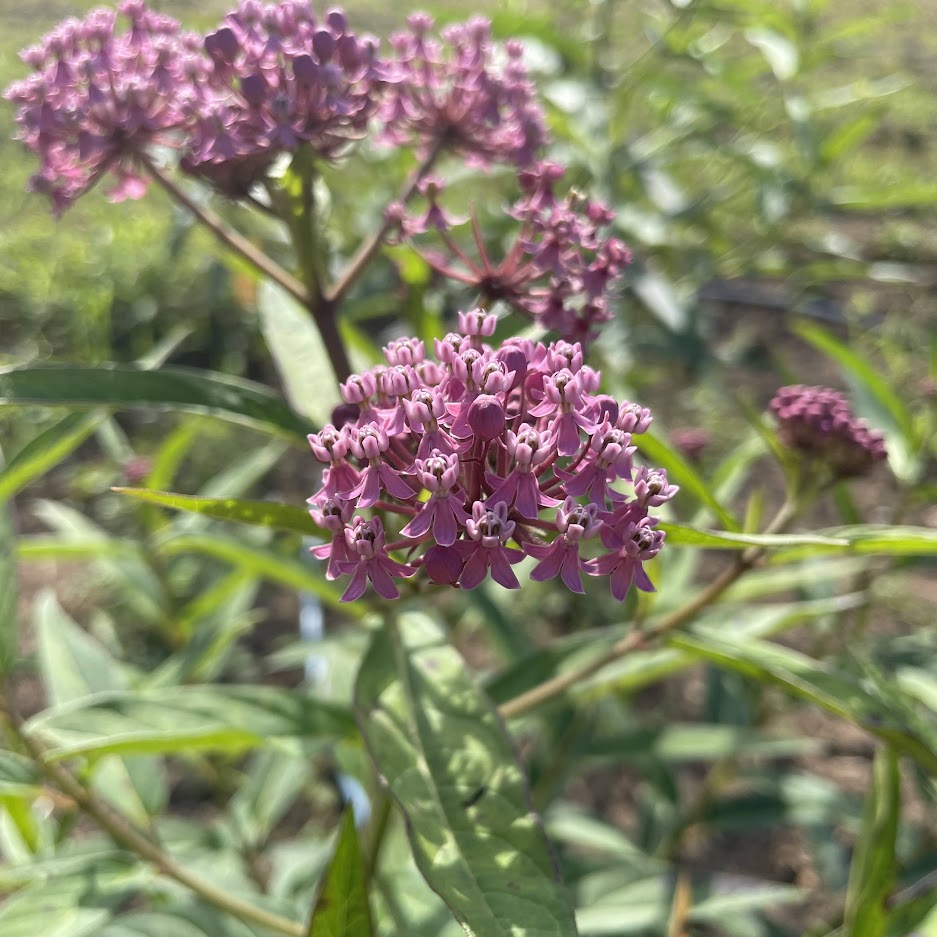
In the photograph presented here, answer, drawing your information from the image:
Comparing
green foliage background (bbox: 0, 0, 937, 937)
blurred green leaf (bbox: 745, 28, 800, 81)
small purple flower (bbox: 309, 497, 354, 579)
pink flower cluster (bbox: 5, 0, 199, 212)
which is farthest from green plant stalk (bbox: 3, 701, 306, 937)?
blurred green leaf (bbox: 745, 28, 800, 81)

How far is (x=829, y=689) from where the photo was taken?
1.16 meters

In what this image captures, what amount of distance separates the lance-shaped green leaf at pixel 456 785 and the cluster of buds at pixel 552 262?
47 cm

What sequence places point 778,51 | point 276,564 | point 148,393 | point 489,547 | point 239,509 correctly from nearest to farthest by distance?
point 489,547, point 239,509, point 148,393, point 276,564, point 778,51

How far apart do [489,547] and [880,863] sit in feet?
2.66

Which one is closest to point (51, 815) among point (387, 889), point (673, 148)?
point (387, 889)

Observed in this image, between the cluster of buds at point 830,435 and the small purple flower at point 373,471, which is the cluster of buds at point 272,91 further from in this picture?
the cluster of buds at point 830,435

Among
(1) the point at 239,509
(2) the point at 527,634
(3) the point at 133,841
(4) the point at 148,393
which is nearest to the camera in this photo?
(1) the point at 239,509

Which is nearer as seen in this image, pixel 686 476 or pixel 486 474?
pixel 486 474

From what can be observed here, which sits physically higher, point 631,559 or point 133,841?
point 631,559

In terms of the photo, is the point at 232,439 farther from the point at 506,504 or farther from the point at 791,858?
the point at 506,504

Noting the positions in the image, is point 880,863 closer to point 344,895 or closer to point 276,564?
point 344,895

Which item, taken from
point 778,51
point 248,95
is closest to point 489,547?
point 248,95

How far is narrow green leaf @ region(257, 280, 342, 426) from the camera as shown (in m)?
1.32

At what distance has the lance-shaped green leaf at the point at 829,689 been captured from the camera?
1.10 m
